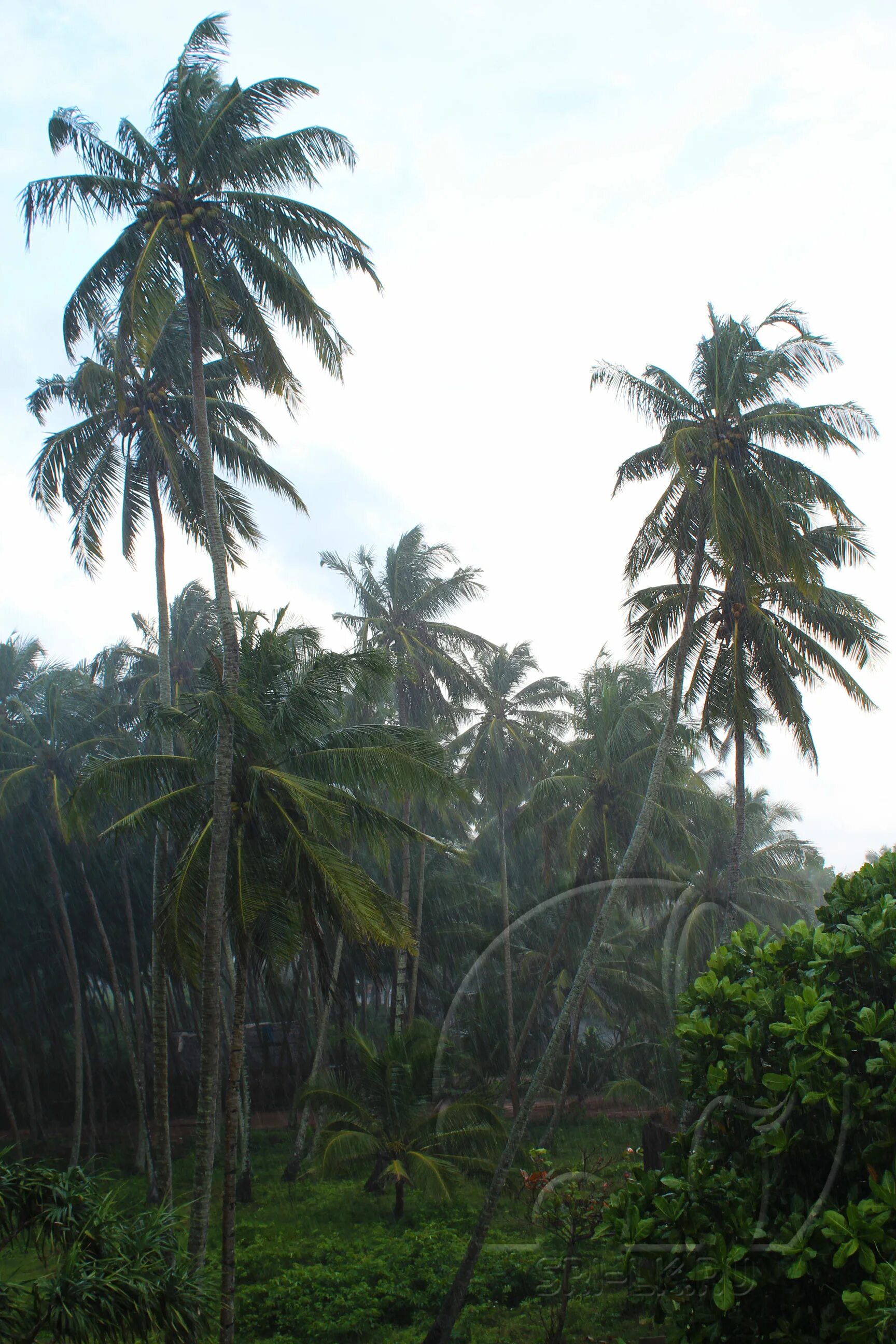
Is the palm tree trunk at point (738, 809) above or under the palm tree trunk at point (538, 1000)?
above

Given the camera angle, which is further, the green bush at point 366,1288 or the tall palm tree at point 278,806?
the green bush at point 366,1288

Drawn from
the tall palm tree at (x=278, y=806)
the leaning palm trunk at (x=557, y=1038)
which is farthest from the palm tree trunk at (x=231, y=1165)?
the leaning palm trunk at (x=557, y=1038)

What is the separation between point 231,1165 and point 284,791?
14.5 feet

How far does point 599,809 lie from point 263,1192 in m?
10.5

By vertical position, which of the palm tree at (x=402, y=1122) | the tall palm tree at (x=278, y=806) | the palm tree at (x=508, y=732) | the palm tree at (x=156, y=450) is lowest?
the palm tree at (x=402, y=1122)

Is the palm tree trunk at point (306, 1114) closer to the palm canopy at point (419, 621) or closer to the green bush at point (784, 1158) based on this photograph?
the palm canopy at point (419, 621)

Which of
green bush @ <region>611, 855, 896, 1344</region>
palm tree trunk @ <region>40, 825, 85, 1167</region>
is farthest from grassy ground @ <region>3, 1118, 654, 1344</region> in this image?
Result: green bush @ <region>611, 855, 896, 1344</region>

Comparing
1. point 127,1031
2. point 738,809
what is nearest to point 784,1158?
point 738,809

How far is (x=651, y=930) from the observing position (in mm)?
27094

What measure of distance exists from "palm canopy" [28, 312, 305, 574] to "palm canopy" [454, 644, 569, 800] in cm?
997

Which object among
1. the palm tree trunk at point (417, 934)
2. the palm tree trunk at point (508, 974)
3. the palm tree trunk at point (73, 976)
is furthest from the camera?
the palm tree trunk at point (508, 974)

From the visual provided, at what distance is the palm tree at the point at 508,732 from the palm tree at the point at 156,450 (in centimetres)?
987

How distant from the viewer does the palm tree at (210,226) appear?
11.9 metres

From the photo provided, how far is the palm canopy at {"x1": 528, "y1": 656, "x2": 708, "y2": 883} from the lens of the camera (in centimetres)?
2059
